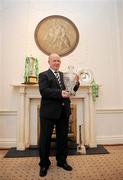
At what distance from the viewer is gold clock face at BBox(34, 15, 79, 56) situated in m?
3.85

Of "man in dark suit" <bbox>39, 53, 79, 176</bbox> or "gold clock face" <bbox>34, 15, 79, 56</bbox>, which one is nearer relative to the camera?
"man in dark suit" <bbox>39, 53, 79, 176</bbox>

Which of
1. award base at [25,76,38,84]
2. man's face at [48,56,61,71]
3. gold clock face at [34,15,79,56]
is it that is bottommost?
award base at [25,76,38,84]

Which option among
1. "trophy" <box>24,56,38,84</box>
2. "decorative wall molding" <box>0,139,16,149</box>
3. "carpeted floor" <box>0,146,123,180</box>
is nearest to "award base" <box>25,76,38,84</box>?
"trophy" <box>24,56,38,84</box>

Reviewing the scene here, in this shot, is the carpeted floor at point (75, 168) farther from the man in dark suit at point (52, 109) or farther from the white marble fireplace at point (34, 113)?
the white marble fireplace at point (34, 113)

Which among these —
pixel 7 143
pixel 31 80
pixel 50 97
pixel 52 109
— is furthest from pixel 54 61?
pixel 7 143

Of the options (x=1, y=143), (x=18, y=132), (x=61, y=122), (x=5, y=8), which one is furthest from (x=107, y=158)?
(x=5, y=8)

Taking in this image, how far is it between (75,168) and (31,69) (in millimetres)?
1924

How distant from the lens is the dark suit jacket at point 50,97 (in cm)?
232

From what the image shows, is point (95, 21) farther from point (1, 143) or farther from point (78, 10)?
point (1, 143)

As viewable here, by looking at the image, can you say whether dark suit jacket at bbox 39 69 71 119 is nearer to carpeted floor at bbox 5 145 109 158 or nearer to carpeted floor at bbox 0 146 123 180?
carpeted floor at bbox 0 146 123 180

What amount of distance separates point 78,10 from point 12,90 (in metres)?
2.03

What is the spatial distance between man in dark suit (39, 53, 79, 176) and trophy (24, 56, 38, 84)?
1.17 metres

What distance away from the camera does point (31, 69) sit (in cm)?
368

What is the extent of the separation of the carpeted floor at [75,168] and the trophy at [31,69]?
136 cm
